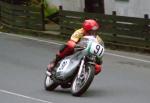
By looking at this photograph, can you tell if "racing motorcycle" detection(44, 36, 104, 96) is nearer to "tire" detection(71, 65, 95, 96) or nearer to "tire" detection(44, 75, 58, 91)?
"tire" detection(71, 65, 95, 96)

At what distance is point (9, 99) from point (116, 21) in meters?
10.5

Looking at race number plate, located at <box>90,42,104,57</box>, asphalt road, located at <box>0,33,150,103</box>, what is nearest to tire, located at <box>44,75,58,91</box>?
asphalt road, located at <box>0,33,150,103</box>

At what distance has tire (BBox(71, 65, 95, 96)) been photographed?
12508 mm

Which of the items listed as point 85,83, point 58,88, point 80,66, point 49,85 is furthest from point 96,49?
point 58,88

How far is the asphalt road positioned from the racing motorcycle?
0.28 m

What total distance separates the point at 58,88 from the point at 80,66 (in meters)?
1.60

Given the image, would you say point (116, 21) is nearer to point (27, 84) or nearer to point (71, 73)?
point (27, 84)

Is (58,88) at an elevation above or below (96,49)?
below

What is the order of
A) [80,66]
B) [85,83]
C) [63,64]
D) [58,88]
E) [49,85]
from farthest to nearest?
1. [58,88]
2. [49,85]
3. [63,64]
4. [80,66]
5. [85,83]

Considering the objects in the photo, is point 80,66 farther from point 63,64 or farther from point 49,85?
point 49,85

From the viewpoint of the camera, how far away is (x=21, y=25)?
89.9 ft

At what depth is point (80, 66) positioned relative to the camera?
41.4 ft

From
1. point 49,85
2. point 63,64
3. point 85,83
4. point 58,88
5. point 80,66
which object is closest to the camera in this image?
point 85,83

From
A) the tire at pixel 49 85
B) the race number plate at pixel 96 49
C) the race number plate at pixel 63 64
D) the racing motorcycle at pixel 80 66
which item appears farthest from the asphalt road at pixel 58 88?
the race number plate at pixel 96 49
